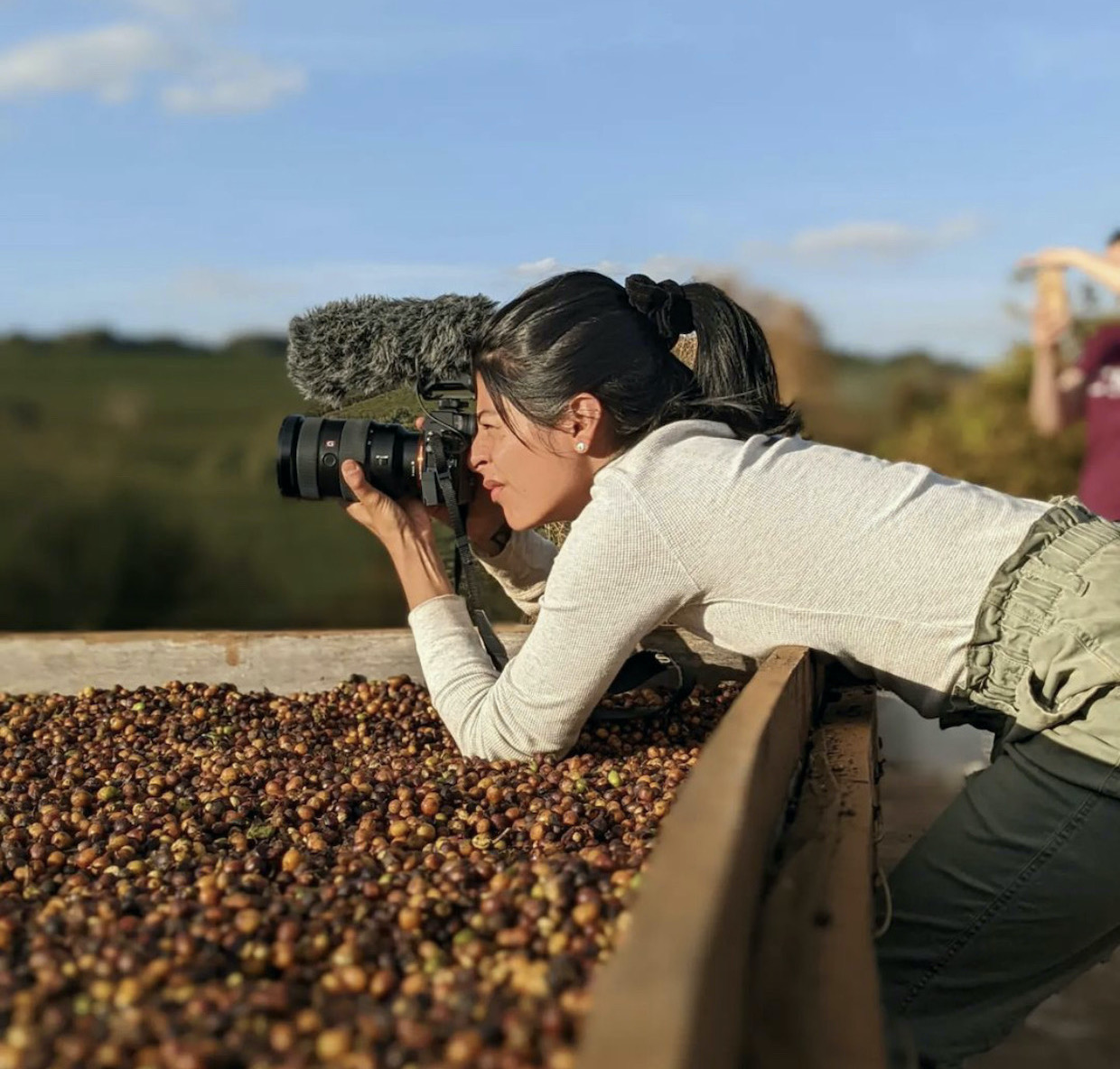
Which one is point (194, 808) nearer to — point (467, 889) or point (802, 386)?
point (467, 889)

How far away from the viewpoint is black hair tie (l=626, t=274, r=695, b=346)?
1847 millimetres

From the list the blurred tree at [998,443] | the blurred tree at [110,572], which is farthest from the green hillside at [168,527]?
the blurred tree at [998,443]

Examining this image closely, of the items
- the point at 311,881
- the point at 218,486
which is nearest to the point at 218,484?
the point at 218,486

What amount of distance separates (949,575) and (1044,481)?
432cm

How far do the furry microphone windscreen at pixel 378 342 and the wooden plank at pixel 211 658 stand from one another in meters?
0.59

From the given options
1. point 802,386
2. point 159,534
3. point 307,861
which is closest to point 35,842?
point 307,861

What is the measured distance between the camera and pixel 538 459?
185 centimetres

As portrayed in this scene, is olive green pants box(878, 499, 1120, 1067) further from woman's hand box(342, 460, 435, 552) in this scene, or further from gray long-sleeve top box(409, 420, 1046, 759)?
woman's hand box(342, 460, 435, 552)

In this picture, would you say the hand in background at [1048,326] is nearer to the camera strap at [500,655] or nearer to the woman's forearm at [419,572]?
the camera strap at [500,655]

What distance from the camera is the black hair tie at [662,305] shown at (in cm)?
185

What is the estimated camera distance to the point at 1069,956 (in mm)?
1597

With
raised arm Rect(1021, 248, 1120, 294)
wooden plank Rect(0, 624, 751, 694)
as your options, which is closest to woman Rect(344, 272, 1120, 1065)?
wooden plank Rect(0, 624, 751, 694)

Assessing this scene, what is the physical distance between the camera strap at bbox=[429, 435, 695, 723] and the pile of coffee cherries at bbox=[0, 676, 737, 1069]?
0.15 ft

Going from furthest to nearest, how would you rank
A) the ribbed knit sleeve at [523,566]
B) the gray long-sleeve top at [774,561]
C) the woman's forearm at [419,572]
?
the ribbed knit sleeve at [523,566] < the woman's forearm at [419,572] < the gray long-sleeve top at [774,561]
